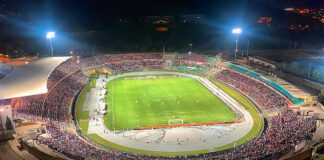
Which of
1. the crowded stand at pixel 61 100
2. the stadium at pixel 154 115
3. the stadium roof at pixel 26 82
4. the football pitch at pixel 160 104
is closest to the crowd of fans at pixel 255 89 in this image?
the stadium at pixel 154 115

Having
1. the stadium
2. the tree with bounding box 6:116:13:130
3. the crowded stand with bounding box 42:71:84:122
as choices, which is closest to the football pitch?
the stadium

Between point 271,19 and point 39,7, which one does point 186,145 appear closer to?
point 39,7

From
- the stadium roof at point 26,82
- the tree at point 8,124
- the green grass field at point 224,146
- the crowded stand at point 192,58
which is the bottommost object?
the green grass field at point 224,146

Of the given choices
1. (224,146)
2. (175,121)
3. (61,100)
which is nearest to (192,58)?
(175,121)

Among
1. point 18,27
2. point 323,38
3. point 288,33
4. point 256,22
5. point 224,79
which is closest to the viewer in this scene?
point 224,79

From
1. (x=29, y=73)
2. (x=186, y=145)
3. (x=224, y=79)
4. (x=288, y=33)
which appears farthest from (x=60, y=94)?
(x=288, y=33)

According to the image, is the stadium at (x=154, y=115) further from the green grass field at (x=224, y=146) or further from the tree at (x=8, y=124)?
the tree at (x=8, y=124)

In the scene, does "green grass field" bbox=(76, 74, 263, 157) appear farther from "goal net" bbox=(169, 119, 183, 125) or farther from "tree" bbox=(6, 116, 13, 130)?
"tree" bbox=(6, 116, 13, 130)
